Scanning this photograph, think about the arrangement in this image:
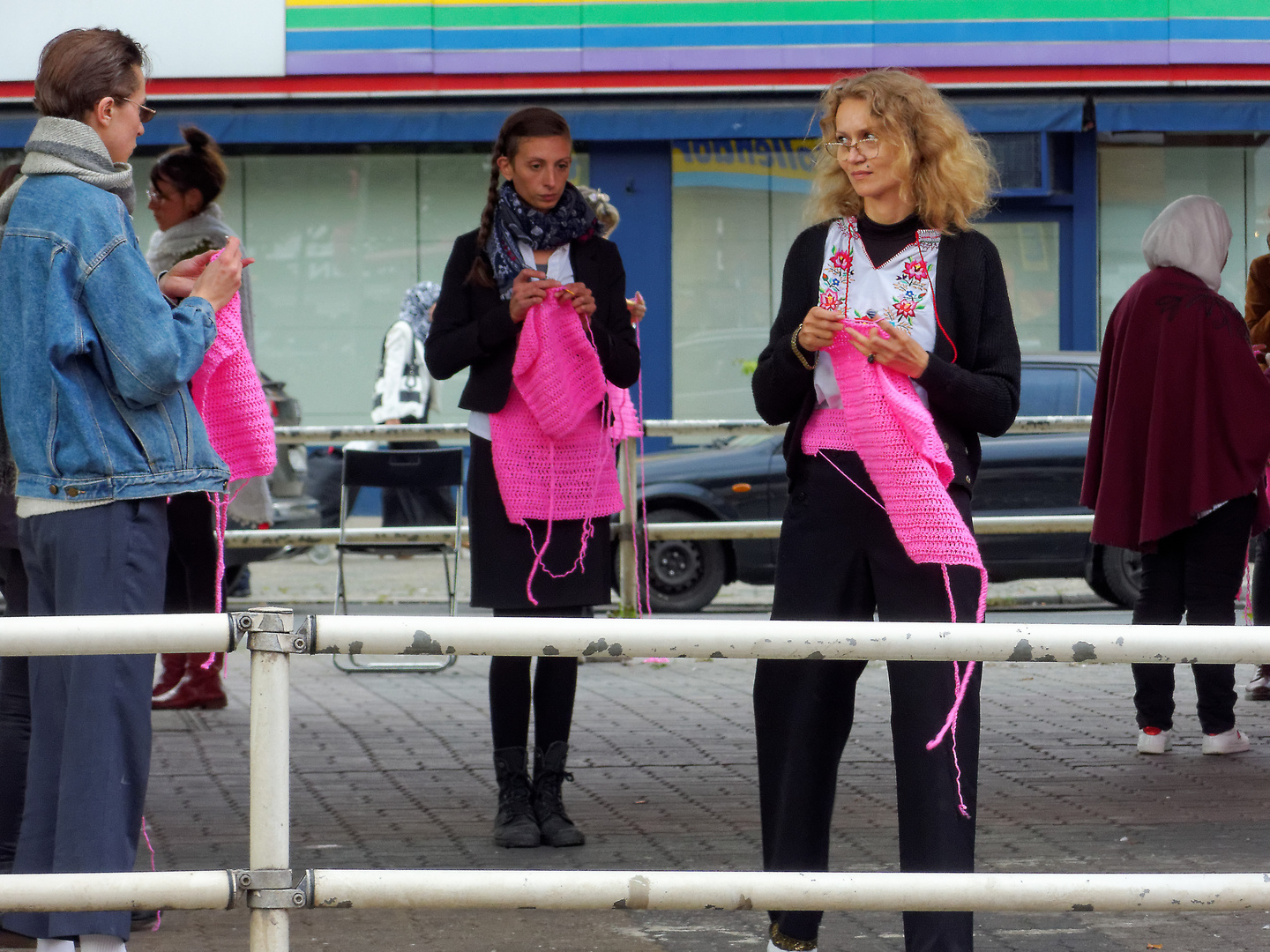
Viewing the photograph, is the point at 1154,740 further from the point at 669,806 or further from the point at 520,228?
the point at 520,228

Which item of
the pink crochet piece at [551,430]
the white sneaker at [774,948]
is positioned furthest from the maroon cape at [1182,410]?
the white sneaker at [774,948]

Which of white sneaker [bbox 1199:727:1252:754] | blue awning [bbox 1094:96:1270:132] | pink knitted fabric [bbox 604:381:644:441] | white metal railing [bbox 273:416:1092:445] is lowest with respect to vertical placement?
white sneaker [bbox 1199:727:1252:754]

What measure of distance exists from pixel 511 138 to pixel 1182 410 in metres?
2.72

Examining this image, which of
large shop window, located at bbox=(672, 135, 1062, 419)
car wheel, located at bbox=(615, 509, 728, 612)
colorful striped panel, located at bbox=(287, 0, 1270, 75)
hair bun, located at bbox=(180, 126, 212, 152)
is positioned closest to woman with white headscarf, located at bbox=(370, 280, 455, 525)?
car wheel, located at bbox=(615, 509, 728, 612)

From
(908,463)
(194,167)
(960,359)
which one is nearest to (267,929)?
(908,463)

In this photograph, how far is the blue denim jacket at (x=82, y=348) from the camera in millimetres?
3424

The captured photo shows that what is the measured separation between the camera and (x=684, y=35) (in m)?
15.5

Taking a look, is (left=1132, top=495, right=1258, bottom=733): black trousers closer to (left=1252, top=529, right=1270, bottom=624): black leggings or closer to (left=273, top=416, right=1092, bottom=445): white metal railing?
(left=1252, top=529, right=1270, bottom=624): black leggings

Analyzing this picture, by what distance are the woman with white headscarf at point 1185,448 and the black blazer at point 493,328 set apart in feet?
6.92

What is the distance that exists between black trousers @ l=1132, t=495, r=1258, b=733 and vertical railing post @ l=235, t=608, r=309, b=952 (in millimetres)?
4103

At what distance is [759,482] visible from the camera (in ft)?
35.4

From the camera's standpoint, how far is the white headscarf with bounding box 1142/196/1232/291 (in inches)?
234

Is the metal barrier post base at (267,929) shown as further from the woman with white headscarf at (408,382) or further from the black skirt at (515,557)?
the woman with white headscarf at (408,382)

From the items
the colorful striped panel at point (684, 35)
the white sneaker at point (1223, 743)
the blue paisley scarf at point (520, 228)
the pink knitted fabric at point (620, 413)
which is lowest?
the white sneaker at point (1223, 743)
